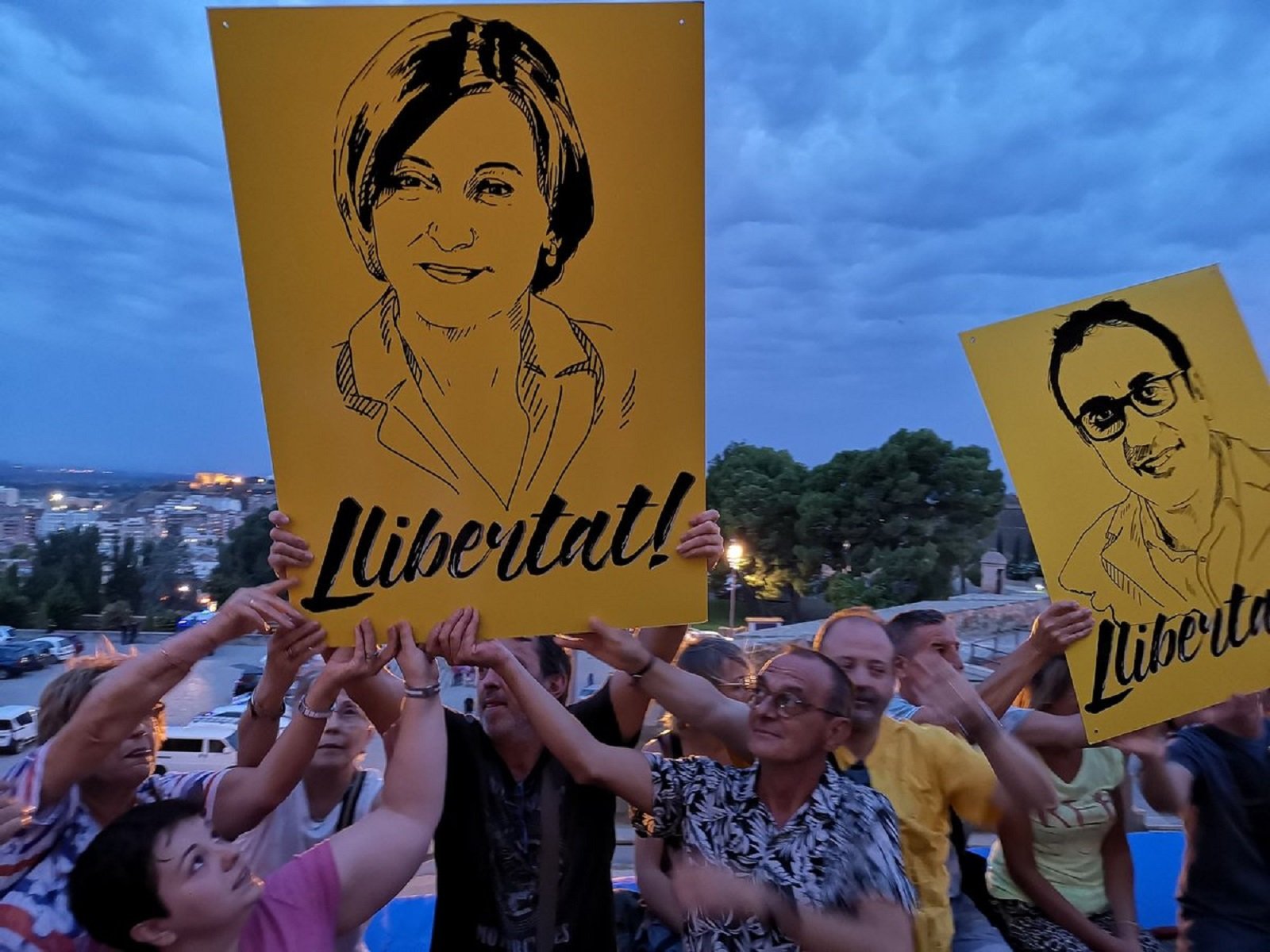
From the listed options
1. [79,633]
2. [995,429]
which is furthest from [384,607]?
[79,633]

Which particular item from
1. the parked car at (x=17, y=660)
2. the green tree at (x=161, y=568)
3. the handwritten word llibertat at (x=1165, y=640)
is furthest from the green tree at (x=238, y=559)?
the handwritten word llibertat at (x=1165, y=640)

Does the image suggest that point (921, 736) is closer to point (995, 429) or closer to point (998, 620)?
point (995, 429)

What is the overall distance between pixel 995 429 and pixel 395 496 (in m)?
1.75

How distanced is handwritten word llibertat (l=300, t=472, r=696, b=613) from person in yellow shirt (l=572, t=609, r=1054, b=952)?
0.24 metres

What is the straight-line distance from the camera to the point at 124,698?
147 cm

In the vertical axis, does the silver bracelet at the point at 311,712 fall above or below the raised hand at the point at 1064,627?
below

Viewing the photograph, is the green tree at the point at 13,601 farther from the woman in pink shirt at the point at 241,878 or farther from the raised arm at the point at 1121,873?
the raised arm at the point at 1121,873

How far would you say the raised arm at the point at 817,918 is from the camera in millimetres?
1449

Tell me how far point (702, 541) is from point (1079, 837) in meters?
1.78

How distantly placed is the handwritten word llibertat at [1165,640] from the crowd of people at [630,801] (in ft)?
0.40

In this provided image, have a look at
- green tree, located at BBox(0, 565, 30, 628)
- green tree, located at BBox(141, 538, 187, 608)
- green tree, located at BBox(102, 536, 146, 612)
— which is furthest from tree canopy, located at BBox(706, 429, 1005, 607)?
green tree, located at BBox(0, 565, 30, 628)

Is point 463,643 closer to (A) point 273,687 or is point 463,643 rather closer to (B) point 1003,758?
(A) point 273,687

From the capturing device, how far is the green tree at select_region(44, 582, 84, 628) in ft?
83.3

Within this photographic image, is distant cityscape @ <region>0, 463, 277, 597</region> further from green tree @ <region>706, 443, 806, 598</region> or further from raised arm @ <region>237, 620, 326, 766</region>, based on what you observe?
green tree @ <region>706, 443, 806, 598</region>
